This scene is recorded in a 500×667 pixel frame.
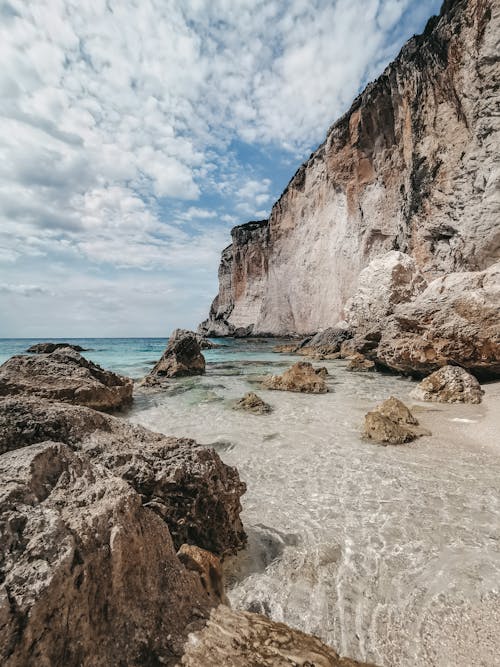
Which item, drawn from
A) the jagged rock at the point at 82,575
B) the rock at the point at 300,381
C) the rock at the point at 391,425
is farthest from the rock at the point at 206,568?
the rock at the point at 300,381

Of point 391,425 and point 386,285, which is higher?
point 386,285

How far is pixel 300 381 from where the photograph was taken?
361 inches

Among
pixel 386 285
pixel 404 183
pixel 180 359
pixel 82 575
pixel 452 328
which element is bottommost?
pixel 180 359

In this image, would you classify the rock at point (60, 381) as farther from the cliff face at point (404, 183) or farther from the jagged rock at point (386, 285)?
the cliff face at point (404, 183)

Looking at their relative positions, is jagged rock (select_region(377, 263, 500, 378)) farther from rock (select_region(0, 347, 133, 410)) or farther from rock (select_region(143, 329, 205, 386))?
rock (select_region(0, 347, 133, 410))

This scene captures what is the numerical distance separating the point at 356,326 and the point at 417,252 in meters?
5.13

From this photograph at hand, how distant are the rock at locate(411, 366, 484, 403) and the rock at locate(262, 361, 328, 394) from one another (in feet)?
7.47

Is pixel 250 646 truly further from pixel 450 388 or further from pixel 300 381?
pixel 300 381

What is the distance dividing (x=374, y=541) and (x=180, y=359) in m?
11.2

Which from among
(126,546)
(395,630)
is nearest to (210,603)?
(126,546)

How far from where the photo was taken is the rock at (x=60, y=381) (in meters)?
6.20

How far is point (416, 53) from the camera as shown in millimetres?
17812

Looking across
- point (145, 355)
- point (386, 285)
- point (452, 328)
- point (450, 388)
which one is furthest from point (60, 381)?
point (145, 355)

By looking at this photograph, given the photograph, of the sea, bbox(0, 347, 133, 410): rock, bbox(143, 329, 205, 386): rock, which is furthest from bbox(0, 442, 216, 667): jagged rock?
bbox(143, 329, 205, 386): rock
